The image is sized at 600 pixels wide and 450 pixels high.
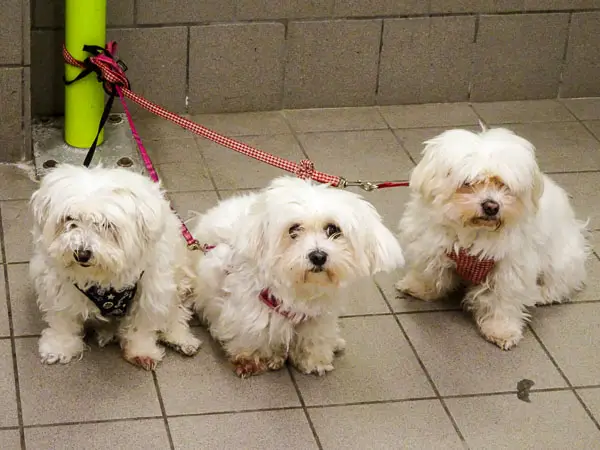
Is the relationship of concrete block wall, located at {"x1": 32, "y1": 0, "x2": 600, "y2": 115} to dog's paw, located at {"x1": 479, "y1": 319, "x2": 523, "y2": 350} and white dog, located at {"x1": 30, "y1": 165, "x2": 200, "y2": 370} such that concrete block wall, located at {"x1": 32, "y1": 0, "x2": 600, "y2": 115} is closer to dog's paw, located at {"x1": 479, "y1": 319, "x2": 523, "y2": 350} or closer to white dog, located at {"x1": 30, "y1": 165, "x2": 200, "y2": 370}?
white dog, located at {"x1": 30, "y1": 165, "x2": 200, "y2": 370}

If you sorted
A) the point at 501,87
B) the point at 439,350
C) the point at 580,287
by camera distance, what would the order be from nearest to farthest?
the point at 439,350 < the point at 580,287 < the point at 501,87

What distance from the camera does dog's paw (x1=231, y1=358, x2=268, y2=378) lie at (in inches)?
152

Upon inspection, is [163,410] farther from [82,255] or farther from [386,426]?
[386,426]

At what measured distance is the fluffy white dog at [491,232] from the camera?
3.85m

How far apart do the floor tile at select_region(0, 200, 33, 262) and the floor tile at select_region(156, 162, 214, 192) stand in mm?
647

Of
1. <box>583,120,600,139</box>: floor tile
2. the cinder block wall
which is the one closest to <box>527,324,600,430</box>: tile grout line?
<box>583,120,600,139</box>: floor tile

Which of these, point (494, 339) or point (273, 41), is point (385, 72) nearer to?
point (273, 41)

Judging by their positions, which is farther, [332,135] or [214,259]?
[332,135]

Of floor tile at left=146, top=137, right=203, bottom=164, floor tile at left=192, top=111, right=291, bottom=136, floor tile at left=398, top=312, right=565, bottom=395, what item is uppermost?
floor tile at left=192, top=111, right=291, bottom=136

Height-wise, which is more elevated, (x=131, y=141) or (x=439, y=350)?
(x=131, y=141)

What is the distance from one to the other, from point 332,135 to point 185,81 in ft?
2.58

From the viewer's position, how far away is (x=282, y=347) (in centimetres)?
393

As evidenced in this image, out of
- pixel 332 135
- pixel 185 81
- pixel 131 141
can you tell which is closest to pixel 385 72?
pixel 332 135

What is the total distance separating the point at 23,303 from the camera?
411 cm
